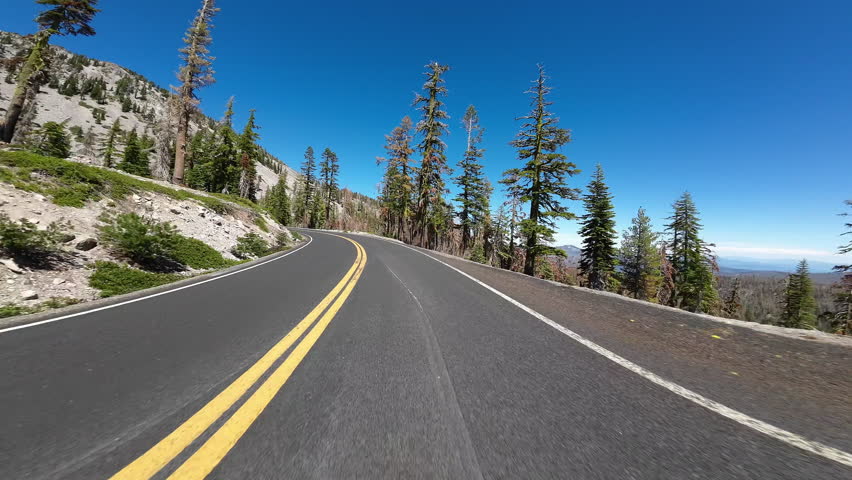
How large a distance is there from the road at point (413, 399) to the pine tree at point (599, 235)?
2268 cm

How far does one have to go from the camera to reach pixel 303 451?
1691mm

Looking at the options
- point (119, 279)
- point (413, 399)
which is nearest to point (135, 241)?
point (119, 279)

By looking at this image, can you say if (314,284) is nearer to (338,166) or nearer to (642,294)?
(642,294)

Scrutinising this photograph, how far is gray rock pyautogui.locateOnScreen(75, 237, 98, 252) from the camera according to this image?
22.7 feet

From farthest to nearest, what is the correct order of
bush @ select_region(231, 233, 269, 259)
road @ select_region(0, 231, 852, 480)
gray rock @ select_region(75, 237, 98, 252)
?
bush @ select_region(231, 233, 269, 259) < gray rock @ select_region(75, 237, 98, 252) < road @ select_region(0, 231, 852, 480)

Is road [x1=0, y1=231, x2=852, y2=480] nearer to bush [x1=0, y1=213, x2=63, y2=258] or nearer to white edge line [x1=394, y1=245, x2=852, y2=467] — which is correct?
white edge line [x1=394, y1=245, x2=852, y2=467]

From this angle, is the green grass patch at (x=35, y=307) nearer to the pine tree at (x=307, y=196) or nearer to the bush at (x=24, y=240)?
the bush at (x=24, y=240)

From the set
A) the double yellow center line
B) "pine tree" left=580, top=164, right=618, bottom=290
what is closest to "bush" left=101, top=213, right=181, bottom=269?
the double yellow center line

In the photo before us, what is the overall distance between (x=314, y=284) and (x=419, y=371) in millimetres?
4769

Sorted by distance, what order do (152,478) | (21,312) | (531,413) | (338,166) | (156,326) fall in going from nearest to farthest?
(152,478) < (531,413) < (156,326) < (21,312) < (338,166)

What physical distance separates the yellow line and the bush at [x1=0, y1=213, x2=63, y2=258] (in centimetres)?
725

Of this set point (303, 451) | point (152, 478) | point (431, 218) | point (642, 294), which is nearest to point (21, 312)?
point (152, 478)

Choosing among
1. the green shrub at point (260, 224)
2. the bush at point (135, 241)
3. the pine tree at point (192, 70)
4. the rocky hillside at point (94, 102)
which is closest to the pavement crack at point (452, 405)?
the bush at point (135, 241)

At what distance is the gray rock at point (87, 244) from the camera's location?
22.7 feet
